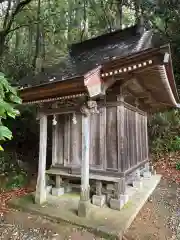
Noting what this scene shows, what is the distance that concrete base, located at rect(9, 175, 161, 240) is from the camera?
3568 millimetres

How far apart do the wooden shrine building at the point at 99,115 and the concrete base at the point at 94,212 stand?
181 millimetres

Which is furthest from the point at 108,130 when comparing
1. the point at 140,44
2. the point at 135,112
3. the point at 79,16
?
the point at 79,16

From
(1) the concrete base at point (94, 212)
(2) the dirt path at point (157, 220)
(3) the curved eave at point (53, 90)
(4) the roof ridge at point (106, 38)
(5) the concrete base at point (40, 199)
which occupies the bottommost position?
(2) the dirt path at point (157, 220)

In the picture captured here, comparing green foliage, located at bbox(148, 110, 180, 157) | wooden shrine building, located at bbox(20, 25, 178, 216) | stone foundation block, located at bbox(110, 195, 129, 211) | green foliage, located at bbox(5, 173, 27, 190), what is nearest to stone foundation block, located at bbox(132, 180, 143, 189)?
wooden shrine building, located at bbox(20, 25, 178, 216)

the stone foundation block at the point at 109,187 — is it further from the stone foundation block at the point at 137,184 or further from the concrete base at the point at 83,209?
the stone foundation block at the point at 137,184

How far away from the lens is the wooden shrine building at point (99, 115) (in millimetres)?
3494

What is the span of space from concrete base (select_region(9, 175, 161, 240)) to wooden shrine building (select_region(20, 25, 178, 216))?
0.18 meters

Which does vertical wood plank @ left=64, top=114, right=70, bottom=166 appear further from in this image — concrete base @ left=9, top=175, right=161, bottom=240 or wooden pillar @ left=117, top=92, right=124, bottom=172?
wooden pillar @ left=117, top=92, right=124, bottom=172

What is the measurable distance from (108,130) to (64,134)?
125 centimetres

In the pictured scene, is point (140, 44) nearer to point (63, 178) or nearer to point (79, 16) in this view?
point (63, 178)

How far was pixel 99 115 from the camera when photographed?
4.79 m

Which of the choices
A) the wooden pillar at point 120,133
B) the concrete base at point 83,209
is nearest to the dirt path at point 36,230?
the concrete base at point 83,209

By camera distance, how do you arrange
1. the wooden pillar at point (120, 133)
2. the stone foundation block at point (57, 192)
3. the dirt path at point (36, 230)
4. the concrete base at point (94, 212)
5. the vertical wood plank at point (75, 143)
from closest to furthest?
the dirt path at point (36, 230) → the concrete base at point (94, 212) → the wooden pillar at point (120, 133) → the vertical wood plank at point (75, 143) → the stone foundation block at point (57, 192)

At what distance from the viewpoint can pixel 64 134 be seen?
207 inches
